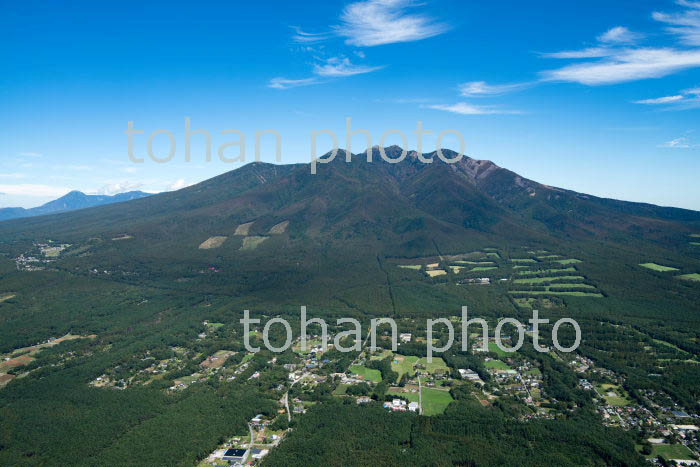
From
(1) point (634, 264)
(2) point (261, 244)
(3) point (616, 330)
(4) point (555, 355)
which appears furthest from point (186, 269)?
(1) point (634, 264)

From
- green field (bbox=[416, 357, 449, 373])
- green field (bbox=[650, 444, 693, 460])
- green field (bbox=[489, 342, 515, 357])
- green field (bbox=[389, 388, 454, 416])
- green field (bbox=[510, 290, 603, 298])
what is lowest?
green field (bbox=[389, 388, 454, 416])

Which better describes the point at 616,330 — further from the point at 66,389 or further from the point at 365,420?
the point at 66,389

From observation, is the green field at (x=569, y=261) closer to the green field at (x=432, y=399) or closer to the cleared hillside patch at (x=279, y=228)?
the green field at (x=432, y=399)

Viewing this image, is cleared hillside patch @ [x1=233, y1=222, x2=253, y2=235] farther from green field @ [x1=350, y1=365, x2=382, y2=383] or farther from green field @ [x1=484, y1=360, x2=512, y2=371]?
green field @ [x1=484, y1=360, x2=512, y2=371]

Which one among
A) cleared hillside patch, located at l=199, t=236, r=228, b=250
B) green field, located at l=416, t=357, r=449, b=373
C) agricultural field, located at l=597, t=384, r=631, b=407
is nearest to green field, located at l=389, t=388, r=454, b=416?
green field, located at l=416, t=357, r=449, b=373

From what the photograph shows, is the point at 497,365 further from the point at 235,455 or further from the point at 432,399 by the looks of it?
the point at 235,455

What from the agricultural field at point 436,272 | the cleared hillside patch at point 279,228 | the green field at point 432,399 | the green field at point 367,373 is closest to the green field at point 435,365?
the green field at point 432,399

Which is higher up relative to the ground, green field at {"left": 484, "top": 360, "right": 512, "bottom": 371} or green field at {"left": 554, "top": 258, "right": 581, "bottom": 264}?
green field at {"left": 554, "top": 258, "right": 581, "bottom": 264}
